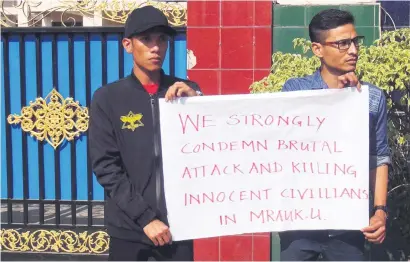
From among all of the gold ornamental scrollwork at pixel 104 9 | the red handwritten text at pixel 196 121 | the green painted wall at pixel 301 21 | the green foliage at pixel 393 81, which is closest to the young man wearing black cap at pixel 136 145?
the red handwritten text at pixel 196 121

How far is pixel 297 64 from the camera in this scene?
14.7 feet

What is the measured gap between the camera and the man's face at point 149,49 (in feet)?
10.3

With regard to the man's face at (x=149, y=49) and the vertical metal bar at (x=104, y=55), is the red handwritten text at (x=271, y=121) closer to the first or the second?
the man's face at (x=149, y=49)

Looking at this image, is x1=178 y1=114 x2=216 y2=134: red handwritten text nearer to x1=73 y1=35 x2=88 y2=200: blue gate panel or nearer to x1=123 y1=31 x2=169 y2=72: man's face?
x1=123 y1=31 x2=169 y2=72: man's face

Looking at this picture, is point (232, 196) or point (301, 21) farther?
point (301, 21)

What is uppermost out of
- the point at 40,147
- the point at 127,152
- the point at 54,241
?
the point at 127,152

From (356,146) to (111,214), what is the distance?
116 centimetres

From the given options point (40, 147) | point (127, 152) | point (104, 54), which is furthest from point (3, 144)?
point (127, 152)

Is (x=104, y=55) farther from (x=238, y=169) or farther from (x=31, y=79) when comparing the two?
(x=238, y=169)

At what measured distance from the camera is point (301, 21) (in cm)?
550

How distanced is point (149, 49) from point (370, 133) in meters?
1.09

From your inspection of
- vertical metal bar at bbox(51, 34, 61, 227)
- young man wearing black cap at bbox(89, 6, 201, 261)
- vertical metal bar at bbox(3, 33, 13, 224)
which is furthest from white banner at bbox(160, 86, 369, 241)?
vertical metal bar at bbox(3, 33, 13, 224)

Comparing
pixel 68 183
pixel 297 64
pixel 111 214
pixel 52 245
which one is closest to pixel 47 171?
pixel 68 183

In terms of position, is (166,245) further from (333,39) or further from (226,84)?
(226,84)
